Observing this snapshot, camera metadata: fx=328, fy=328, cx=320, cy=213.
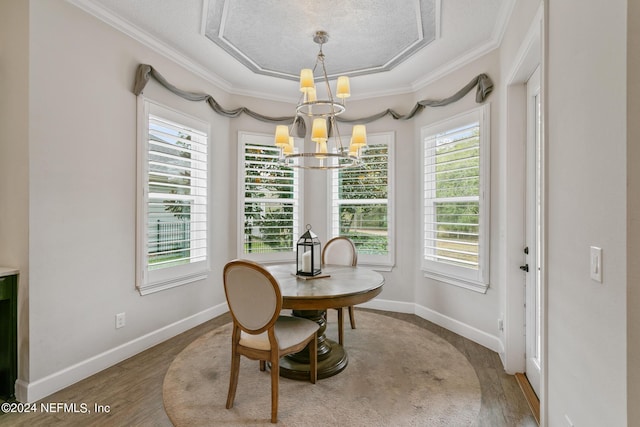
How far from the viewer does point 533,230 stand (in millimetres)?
2484

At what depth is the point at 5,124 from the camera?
7.68 ft

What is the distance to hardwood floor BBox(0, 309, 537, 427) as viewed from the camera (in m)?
2.06

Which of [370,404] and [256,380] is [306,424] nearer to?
[370,404]

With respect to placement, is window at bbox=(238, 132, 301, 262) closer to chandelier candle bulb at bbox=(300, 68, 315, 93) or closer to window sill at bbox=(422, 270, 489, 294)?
window sill at bbox=(422, 270, 489, 294)

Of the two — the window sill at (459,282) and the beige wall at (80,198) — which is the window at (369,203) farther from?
the beige wall at (80,198)

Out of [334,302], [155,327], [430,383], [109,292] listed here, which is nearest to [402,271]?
[430,383]

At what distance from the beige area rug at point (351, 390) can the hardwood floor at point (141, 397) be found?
8 cm

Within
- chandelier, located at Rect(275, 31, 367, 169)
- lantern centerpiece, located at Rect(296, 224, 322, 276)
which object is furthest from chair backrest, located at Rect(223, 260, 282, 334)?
chandelier, located at Rect(275, 31, 367, 169)

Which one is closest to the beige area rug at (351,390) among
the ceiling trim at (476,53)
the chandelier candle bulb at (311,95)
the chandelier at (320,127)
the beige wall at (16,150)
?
the beige wall at (16,150)

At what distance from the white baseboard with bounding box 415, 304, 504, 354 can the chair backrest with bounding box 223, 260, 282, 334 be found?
2.15 m

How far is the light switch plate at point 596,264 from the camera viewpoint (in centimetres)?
119

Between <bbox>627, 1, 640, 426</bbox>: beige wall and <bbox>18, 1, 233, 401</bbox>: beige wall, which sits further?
<bbox>18, 1, 233, 401</bbox>: beige wall

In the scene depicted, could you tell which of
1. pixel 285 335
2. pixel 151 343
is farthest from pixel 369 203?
pixel 151 343

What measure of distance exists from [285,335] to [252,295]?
0.41 m
